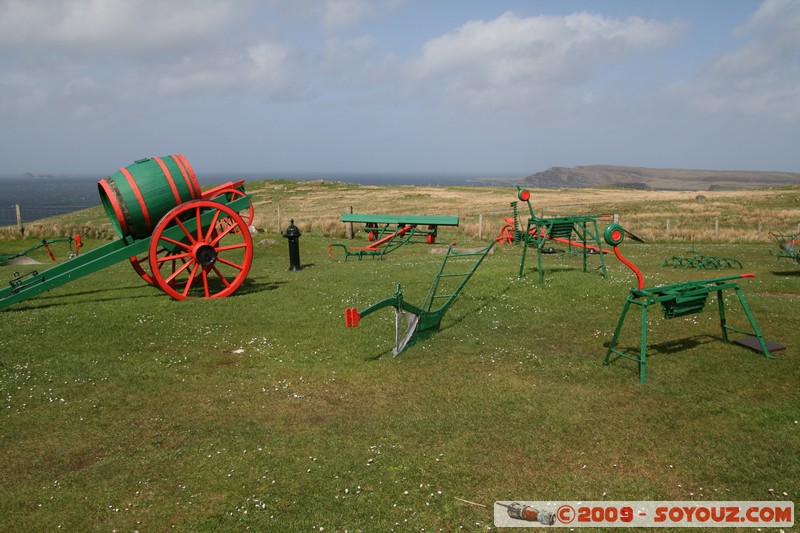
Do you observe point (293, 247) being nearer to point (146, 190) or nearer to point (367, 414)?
point (146, 190)

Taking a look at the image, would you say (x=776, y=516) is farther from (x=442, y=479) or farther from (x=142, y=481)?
(x=142, y=481)

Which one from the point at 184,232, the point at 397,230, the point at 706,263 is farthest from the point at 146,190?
the point at 706,263

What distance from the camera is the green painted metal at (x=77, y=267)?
11.7 meters

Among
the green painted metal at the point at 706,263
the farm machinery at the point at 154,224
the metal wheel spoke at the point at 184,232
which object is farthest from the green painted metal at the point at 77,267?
the green painted metal at the point at 706,263

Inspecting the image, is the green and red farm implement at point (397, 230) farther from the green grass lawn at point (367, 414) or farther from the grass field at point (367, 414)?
the green grass lawn at point (367, 414)

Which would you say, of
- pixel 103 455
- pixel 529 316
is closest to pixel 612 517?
pixel 103 455

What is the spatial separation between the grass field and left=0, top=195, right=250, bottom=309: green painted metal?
519 millimetres

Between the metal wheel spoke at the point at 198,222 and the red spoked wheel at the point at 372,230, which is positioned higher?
the metal wheel spoke at the point at 198,222

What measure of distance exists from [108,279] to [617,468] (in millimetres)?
15063

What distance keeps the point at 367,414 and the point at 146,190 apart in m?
7.96

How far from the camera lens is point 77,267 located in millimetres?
12023

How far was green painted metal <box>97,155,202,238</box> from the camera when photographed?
11.9m

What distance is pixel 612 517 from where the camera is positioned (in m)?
4.91

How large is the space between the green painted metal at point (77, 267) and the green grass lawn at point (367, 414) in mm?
564
